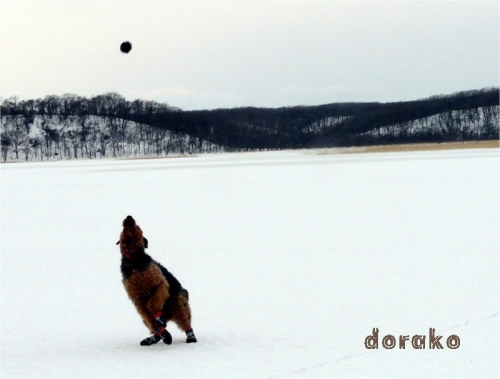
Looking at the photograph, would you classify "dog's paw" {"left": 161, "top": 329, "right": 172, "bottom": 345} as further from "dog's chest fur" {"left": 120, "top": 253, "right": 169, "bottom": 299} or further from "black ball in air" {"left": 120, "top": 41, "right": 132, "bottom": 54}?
"black ball in air" {"left": 120, "top": 41, "right": 132, "bottom": 54}

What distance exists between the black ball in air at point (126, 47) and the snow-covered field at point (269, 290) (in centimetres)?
325

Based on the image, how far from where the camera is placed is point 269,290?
26.6ft

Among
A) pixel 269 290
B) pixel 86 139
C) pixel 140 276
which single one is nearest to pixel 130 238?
pixel 140 276

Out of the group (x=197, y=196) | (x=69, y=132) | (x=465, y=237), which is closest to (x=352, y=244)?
(x=465, y=237)

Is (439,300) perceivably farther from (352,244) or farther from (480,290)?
(352,244)

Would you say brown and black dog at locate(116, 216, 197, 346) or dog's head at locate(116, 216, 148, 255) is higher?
dog's head at locate(116, 216, 148, 255)

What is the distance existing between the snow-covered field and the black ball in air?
3248mm

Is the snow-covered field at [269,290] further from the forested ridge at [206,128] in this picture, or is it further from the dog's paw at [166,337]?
the forested ridge at [206,128]

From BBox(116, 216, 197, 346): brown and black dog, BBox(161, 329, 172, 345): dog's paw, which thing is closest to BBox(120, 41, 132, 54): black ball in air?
BBox(116, 216, 197, 346): brown and black dog

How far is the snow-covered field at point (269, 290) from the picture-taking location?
5367mm

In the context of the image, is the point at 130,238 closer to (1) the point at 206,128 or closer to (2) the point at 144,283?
(2) the point at 144,283

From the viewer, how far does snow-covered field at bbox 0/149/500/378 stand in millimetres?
5367

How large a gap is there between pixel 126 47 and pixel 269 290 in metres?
4.19

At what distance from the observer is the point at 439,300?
721 cm
